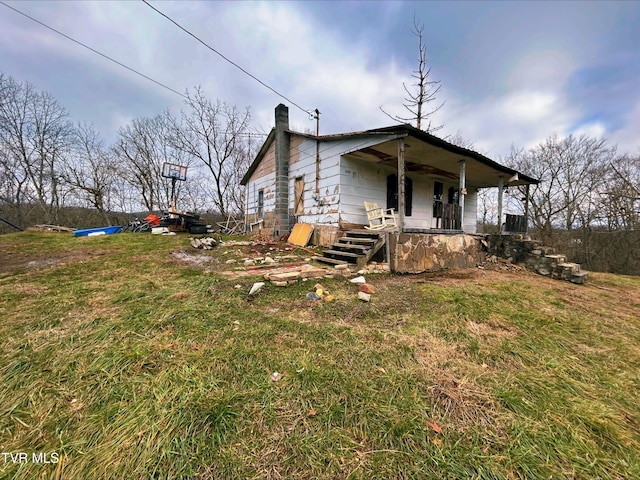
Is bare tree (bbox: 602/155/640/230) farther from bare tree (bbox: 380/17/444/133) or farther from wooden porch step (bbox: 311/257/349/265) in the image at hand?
wooden porch step (bbox: 311/257/349/265)

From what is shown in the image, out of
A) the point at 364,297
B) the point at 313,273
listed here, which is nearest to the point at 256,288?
the point at 313,273

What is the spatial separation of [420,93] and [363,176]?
903cm

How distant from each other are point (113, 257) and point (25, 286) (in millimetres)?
2431

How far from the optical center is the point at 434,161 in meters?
7.89

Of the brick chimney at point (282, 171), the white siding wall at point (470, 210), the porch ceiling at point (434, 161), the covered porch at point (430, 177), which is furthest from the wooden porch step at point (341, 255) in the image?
the white siding wall at point (470, 210)

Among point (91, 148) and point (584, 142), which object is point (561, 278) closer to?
point (584, 142)

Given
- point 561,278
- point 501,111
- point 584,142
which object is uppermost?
point 501,111

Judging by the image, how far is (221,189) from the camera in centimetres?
2127

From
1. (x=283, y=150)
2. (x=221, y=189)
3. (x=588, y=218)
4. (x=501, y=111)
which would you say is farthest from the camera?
(x=221, y=189)

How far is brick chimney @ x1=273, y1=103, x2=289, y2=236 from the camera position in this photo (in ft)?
30.3

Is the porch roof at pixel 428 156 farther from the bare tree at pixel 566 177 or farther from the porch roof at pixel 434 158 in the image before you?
the bare tree at pixel 566 177

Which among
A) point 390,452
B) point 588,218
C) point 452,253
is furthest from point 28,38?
point 588,218

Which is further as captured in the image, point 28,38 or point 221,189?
point 221,189

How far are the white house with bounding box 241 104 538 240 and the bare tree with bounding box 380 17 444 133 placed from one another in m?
4.94
